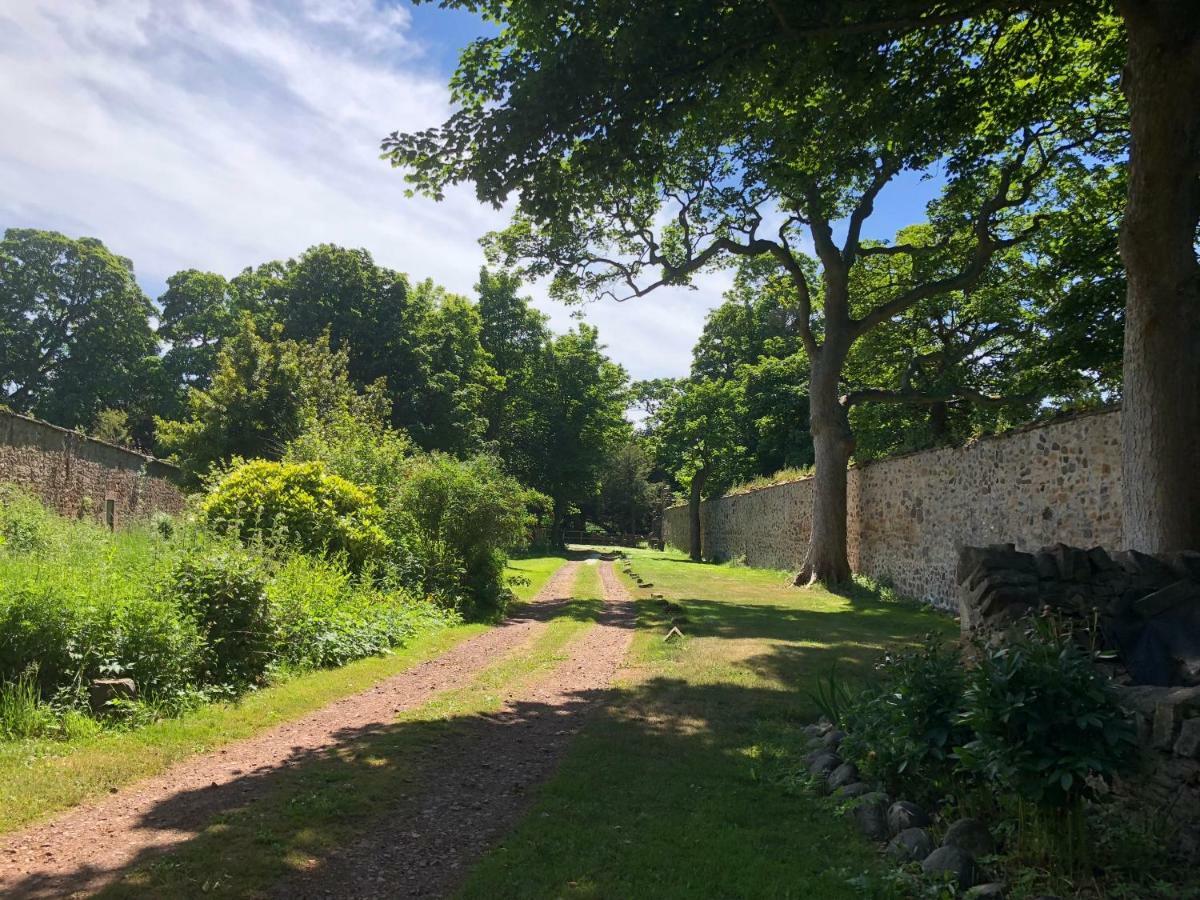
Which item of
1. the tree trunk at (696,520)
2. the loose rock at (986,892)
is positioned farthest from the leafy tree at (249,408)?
the tree trunk at (696,520)

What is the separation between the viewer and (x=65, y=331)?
42312 mm

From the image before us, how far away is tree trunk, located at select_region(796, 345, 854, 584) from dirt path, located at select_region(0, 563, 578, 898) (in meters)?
12.2

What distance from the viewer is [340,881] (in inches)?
149

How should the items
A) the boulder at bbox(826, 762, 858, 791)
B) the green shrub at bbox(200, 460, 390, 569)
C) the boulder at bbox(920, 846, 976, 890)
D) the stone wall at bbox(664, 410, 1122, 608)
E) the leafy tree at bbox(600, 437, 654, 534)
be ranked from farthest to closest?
the leafy tree at bbox(600, 437, 654, 534), the green shrub at bbox(200, 460, 390, 569), the stone wall at bbox(664, 410, 1122, 608), the boulder at bbox(826, 762, 858, 791), the boulder at bbox(920, 846, 976, 890)

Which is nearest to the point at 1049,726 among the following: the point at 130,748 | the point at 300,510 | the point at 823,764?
the point at 823,764

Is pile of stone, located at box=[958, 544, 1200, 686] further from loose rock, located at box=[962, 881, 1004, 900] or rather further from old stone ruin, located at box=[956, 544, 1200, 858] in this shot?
loose rock, located at box=[962, 881, 1004, 900]

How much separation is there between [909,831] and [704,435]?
102 ft

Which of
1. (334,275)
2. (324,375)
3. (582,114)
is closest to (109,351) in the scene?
(334,275)

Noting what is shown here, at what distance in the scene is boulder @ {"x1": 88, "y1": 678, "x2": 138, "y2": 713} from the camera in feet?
20.5

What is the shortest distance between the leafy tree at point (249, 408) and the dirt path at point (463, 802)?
14613 mm

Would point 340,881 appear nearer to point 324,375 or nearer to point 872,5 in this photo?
point 872,5

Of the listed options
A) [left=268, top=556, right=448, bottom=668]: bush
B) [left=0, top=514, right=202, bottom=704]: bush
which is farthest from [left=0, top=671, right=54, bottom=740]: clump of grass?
[left=268, top=556, right=448, bottom=668]: bush

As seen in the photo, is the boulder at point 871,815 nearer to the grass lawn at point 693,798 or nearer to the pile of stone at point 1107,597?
the grass lawn at point 693,798

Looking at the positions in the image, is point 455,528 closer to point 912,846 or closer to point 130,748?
point 130,748
